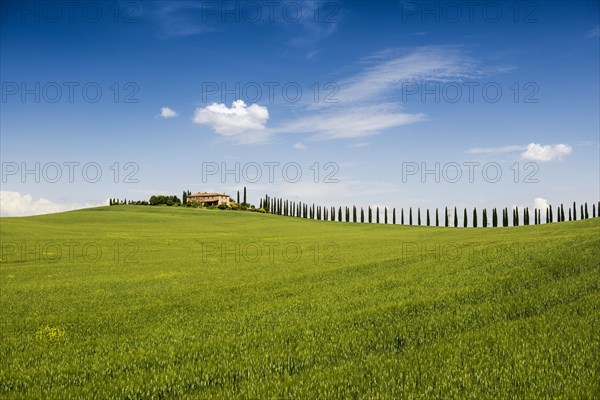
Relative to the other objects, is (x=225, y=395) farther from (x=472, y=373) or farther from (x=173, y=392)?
(x=472, y=373)

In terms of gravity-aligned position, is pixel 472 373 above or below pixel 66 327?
above

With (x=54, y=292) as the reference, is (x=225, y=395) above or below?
above

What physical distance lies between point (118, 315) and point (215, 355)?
25.9ft

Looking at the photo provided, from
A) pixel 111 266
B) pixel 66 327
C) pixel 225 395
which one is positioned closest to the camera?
pixel 225 395

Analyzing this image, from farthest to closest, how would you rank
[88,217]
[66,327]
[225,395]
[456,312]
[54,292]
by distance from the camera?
[88,217] → [54,292] → [66,327] → [456,312] → [225,395]

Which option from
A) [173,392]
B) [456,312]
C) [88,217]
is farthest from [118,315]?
[88,217]

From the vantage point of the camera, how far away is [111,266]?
37.7 metres

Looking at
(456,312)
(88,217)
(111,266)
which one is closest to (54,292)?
(111,266)

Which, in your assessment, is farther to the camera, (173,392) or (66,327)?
(66,327)

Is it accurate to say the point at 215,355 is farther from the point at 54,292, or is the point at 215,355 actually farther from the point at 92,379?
the point at 54,292

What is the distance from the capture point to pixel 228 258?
42.0 meters

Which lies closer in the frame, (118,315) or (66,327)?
(66,327)

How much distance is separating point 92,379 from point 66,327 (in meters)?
6.63

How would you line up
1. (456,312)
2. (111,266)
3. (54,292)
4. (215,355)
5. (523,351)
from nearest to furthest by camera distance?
1. (523,351)
2. (215,355)
3. (456,312)
4. (54,292)
5. (111,266)
